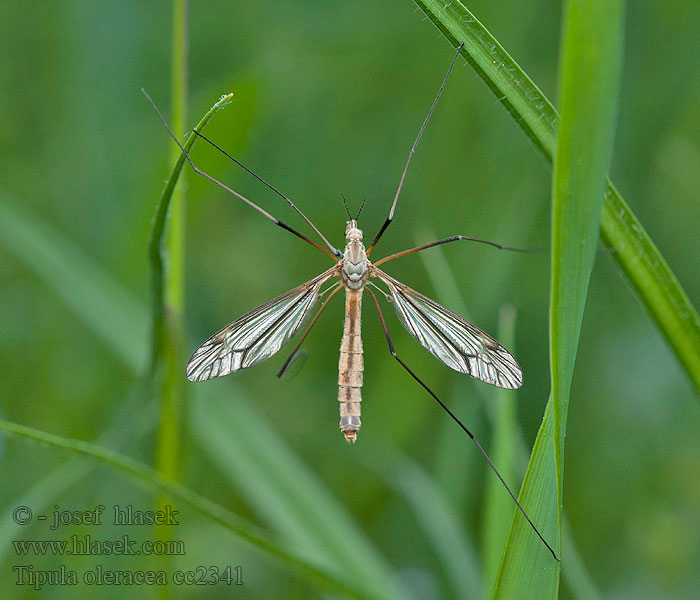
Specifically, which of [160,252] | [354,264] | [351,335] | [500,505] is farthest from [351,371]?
[160,252]

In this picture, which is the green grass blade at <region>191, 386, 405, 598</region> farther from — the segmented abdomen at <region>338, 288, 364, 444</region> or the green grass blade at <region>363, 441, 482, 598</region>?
the segmented abdomen at <region>338, 288, 364, 444</region>

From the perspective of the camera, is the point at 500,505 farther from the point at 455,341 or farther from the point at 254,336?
the point at 254,336

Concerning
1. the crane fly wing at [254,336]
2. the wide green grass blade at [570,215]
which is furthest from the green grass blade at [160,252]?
the wide green grass blade at [570,215]

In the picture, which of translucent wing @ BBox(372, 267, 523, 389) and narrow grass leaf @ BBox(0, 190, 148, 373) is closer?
translucent wing @ BBox(372, 267, 523, 389)

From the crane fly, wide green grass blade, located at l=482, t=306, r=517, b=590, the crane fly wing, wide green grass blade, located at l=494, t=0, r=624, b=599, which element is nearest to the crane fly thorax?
the crane fly

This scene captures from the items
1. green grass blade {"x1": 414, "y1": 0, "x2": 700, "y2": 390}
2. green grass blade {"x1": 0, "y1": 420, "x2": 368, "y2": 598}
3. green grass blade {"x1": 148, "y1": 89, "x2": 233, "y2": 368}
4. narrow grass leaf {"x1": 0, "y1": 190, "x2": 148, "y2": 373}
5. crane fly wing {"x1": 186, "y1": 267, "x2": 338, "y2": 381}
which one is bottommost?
green grass blade {"x1": 0, "y1": 420, "x2": 368, "y2": 598}

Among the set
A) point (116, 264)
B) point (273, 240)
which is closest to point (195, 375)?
point (116, 264)
